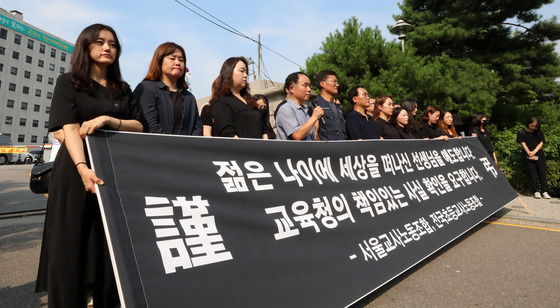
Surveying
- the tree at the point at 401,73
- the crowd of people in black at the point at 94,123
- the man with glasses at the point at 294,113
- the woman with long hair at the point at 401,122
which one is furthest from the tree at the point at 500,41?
the crowd of people in black at the point at 94,123

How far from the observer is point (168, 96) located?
2.50 metres

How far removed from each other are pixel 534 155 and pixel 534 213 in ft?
7.28

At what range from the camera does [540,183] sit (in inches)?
277

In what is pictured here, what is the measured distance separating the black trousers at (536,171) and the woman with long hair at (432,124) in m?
2.83

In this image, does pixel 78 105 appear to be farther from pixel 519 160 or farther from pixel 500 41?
pixel 500 41

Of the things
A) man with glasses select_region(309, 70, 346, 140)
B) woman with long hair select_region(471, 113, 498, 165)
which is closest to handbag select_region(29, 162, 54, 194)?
man with glasses select_region(309, 70, 346, 140)

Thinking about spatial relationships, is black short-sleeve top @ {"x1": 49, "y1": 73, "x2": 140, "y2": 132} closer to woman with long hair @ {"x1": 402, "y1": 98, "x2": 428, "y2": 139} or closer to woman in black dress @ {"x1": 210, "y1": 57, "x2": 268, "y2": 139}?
woman in black dress @ {"x1": 210, "y1": 57, "x2": 268, "y2": 139}

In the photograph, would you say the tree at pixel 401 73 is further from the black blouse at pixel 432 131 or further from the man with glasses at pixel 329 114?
the man with glasses at pixel 329 114

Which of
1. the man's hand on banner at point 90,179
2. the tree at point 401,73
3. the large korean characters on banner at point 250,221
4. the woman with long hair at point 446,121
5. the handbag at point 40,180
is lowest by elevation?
the large korean characters on banner at point 250,221

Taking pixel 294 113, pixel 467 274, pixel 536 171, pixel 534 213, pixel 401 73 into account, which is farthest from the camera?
pixel 401 73

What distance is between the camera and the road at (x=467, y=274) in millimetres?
2407

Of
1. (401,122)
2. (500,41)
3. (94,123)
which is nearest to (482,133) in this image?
(401,122)

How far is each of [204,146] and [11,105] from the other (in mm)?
58099

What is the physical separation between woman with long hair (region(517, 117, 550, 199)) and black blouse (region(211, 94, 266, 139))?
260 inches
